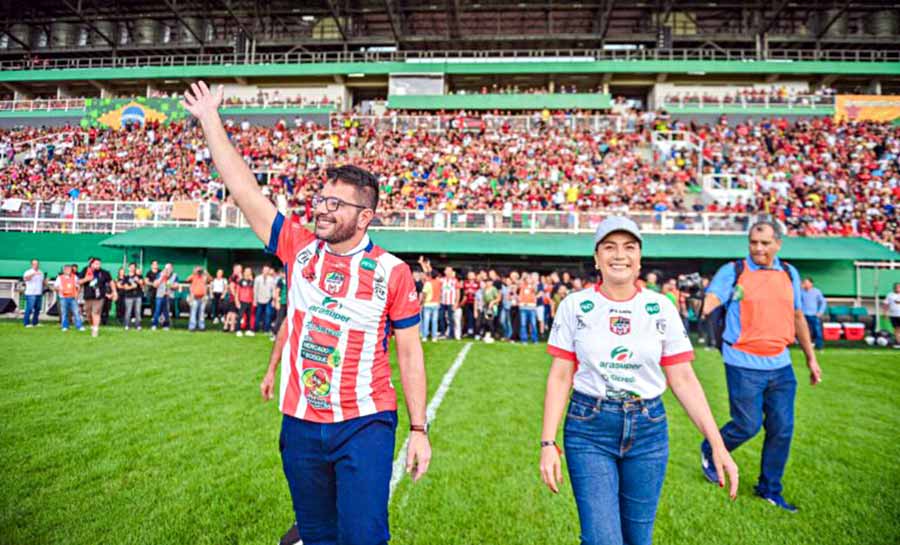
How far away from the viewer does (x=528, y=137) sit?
30312 millimetres

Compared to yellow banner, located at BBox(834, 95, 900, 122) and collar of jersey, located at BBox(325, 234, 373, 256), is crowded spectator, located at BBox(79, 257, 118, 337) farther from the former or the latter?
yellow banner, located at BBox(834, 95, 900, 122)

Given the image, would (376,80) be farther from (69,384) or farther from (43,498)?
(43,498)

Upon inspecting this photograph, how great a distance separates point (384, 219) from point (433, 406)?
1462 centimetres

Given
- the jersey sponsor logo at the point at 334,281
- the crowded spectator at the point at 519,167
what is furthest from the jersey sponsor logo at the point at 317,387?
the crowded spectator at the point at 519,167

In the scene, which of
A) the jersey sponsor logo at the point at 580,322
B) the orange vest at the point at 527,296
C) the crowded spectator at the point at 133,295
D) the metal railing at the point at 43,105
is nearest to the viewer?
the jersey sponsor logo at the point at 580,322

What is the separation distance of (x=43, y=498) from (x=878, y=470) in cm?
743

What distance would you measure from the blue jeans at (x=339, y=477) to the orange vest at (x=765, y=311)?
11.9ft

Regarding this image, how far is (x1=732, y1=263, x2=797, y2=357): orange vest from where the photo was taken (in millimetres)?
4512

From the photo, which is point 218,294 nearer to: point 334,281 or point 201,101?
point 201,101

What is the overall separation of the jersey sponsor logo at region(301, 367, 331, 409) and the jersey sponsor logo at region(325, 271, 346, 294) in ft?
1.24

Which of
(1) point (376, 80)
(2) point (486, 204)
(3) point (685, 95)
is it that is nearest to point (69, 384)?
(2) point (486, 204)

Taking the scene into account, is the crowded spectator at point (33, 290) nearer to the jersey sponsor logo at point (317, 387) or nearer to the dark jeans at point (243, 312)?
the dark jeans at point (243, 312)

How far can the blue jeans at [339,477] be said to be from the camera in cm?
226

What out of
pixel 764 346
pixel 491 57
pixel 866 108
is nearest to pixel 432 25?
pixel 491 57
